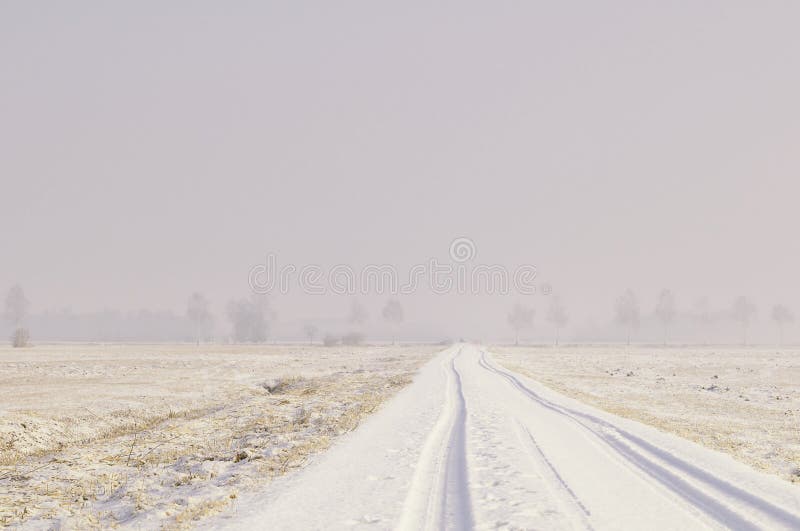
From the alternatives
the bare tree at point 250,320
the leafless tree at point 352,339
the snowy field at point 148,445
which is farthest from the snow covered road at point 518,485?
the bare tree at point 250,320

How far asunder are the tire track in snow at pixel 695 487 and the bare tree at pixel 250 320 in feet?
543

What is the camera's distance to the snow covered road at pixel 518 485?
7402mm

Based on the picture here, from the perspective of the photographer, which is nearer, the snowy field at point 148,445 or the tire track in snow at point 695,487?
the tire track in snow at point 695,487

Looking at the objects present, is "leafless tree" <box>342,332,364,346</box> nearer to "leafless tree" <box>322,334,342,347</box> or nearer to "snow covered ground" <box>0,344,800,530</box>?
"leafless tree" <box>322,334,342,347</box>

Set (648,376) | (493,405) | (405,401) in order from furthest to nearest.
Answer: (648,376)
(405,401)
(493,405)

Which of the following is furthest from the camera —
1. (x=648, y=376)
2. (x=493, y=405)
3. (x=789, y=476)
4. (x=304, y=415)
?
(x=648, y=376)

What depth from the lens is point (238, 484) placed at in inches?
383

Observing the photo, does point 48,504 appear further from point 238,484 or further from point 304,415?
point 304,415

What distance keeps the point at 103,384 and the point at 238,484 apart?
26767mm

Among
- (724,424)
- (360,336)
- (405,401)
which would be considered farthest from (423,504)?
(360,336)

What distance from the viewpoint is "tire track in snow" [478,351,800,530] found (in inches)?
296

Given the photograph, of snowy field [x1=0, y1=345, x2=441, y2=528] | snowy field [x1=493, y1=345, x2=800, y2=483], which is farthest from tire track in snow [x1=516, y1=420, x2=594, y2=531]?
snowy field [x1=0, y1=345, x2=441, y2=528]

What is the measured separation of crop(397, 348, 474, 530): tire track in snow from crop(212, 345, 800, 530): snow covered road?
25mm

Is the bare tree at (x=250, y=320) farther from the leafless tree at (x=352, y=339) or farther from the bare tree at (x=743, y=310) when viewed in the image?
the bare tree at (x=743, y=310)
